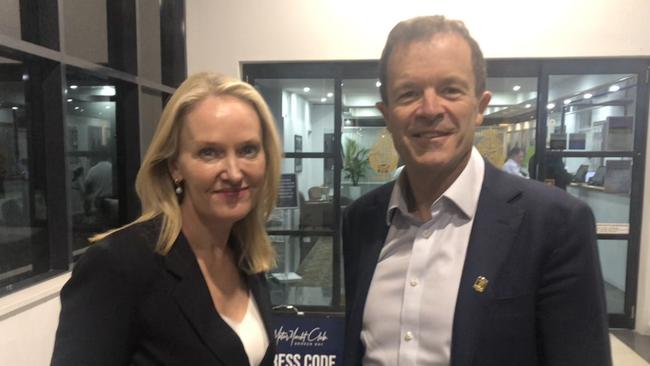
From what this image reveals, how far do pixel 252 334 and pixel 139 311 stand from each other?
0.35 meters

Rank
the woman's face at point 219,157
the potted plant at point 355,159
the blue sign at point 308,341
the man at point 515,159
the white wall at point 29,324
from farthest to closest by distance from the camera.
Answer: the potted plant at point 355,159 < the man at point 515,159 < the blue sign at point 308,341 < the white wall at point 29,324 < the woman's face at point 219,157

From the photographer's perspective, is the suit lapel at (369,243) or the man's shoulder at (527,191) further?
the suit lapel at (369,243)

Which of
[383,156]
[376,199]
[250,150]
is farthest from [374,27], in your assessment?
[250,150]

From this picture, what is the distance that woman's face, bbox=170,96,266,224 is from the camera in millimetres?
1221

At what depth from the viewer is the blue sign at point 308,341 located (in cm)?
245

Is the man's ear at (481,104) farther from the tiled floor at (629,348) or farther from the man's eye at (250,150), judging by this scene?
the tiled floor at (629,348)

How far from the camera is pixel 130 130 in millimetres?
3914

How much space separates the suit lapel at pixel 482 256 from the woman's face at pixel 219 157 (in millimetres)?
612

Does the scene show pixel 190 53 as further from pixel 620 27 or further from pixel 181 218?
pixel 620 27

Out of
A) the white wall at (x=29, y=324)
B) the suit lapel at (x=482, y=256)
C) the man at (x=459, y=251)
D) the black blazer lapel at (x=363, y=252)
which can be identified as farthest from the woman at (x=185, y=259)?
the white wall at (x=29, y=324)

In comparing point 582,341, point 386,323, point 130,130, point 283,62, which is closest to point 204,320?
point 386,323

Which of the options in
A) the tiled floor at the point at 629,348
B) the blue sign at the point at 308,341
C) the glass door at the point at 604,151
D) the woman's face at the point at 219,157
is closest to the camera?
the woman's face at the point at 219,157

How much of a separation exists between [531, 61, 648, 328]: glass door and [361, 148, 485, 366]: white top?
11.8 feet

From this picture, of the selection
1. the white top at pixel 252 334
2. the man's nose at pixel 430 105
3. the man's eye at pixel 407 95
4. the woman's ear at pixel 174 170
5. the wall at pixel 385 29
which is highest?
the wall at pixel 385 29
